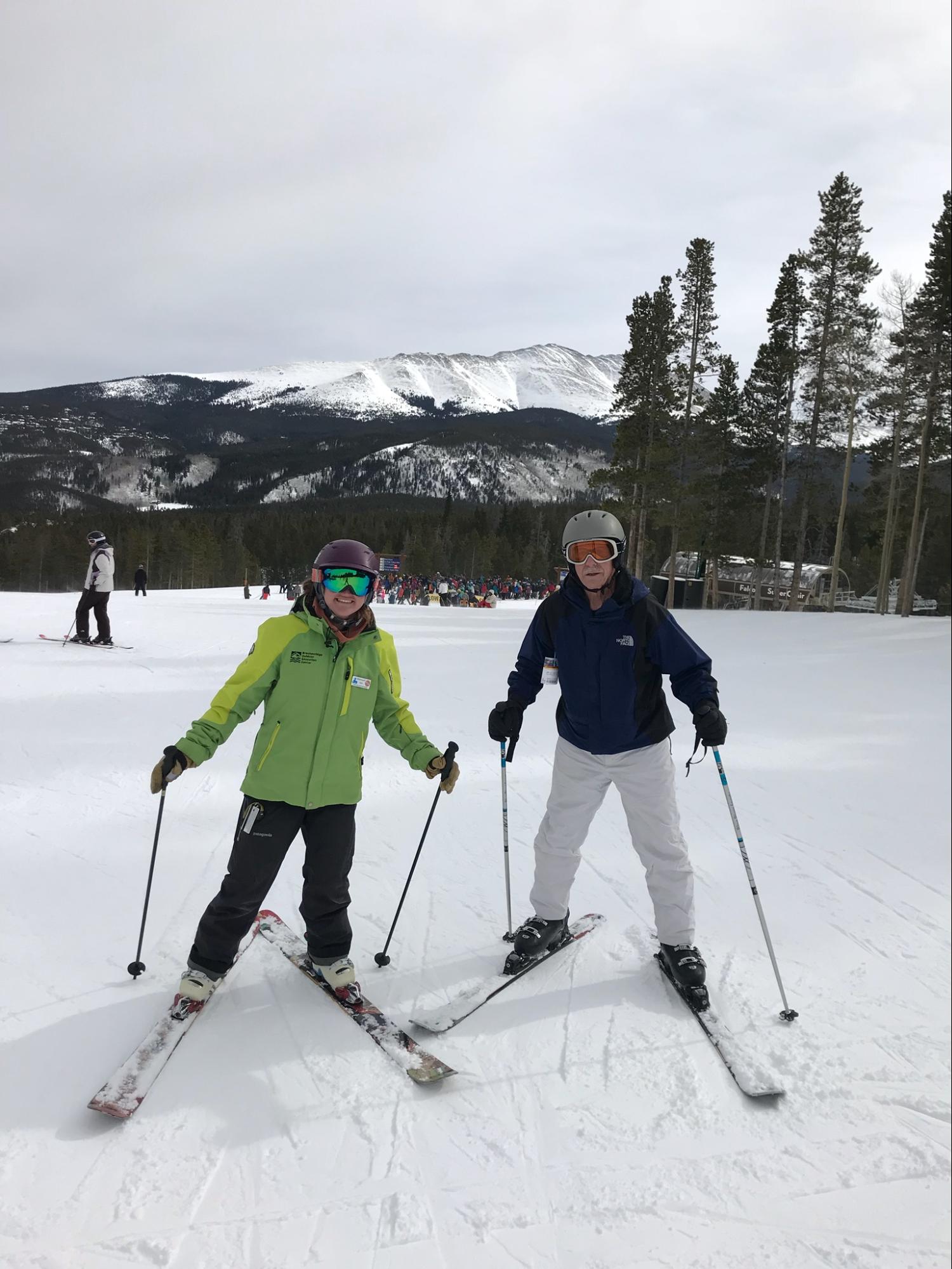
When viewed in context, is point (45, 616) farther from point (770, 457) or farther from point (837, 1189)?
point (770, 457)

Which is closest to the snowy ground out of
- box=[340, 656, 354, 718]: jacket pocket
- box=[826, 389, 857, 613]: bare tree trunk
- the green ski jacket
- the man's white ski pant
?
the man's white ski pant

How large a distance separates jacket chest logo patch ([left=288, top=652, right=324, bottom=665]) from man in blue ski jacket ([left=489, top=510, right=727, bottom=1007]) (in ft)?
2.90

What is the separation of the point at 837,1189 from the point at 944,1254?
24 cm

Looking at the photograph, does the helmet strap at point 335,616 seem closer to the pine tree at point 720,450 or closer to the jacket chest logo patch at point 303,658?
the jacket chest logo patch at point 303,658

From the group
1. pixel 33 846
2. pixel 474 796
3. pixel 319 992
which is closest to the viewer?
pixel 319 992

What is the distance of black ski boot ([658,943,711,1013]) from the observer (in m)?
2.57

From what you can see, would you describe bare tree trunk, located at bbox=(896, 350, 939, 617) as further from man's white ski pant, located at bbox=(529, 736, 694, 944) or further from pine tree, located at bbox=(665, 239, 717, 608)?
man's white ski pant, located at bbox=(529, 736, 694, 944)

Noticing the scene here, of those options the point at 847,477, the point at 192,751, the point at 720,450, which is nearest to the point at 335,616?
the point at 192,751

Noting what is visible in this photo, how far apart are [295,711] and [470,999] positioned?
123 centimetres

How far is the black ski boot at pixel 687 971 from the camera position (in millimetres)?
2568

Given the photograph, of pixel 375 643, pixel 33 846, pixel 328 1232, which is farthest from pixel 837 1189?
pixel 33 846

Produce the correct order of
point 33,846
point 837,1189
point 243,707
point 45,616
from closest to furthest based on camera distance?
point 837,1189 → point 243,707 → point 33,846 → point 45,616

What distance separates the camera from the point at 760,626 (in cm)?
1532

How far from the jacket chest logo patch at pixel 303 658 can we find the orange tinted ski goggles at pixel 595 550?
97 centimetres
